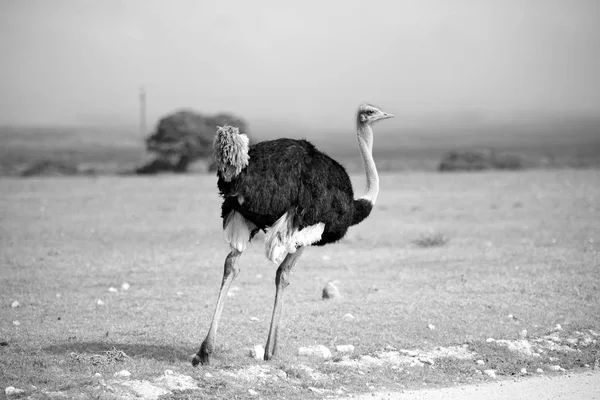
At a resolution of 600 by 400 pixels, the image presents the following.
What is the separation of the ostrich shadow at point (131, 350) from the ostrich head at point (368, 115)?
2.86 meters

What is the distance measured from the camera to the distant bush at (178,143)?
160ft

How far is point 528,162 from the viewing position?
53656 millimetres

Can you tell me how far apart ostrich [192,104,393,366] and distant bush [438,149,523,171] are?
143 ft

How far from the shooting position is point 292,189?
7.19 metres

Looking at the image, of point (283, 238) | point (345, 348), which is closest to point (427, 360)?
point (345, 348)

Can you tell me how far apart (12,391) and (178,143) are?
4325cm

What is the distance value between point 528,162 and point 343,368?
159 feet

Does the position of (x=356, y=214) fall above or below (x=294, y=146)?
below

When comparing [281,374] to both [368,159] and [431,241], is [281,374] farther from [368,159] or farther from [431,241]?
[431,241]

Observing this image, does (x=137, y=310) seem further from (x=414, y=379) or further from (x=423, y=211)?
(x=423, y=211)

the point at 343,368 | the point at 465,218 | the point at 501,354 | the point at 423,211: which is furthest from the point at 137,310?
the point at 423,211

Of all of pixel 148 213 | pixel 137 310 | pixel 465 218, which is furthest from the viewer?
pixel 148 213

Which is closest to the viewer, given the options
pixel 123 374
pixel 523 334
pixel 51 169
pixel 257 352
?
pixel 123 374

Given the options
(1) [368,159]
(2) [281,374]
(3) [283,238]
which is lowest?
(2) [281,374]
